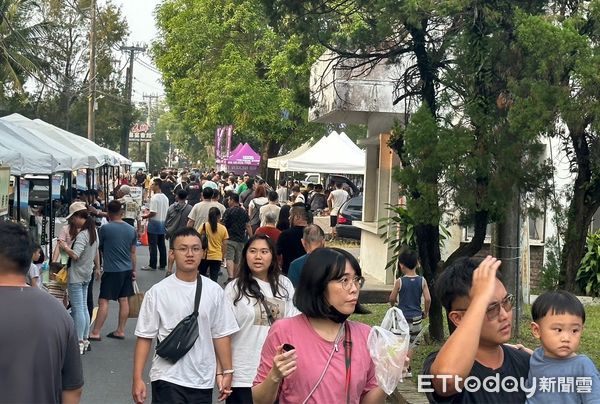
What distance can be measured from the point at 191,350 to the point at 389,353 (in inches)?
103

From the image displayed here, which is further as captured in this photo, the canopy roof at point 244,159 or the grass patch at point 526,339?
the canopy roof at point 244,159

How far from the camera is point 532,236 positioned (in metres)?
19.7

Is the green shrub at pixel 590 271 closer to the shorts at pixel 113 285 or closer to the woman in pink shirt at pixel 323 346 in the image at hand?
the shorts at pixel 113 285

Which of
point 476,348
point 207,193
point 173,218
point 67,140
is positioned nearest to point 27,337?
point 476,348

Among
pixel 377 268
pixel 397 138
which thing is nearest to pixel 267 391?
pixel 397 138

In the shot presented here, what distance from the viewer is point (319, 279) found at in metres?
4.18

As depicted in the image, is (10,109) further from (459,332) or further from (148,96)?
(148,96)

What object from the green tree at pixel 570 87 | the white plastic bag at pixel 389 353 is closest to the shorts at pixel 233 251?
the green tree at pixel 570 87

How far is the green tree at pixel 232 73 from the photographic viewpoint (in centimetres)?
3897

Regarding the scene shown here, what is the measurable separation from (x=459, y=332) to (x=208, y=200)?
1380cm

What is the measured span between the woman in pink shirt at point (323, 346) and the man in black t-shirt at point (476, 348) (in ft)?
1.12

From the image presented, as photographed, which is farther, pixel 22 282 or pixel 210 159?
pixel 210 159

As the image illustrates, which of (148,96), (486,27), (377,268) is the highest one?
(148,96)

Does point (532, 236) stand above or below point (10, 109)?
below
